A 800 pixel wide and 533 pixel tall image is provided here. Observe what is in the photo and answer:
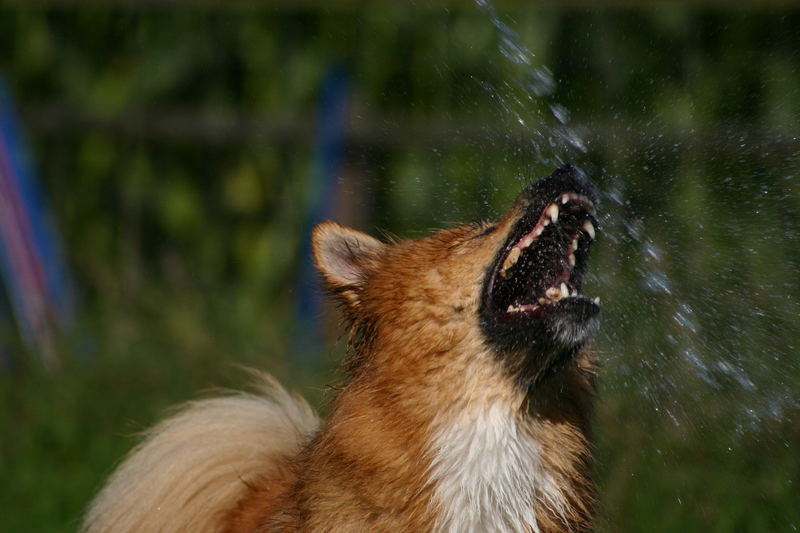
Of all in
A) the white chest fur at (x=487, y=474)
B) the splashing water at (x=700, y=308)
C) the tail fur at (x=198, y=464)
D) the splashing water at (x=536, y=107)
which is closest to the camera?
the white chest fur at (x=487, y=474)

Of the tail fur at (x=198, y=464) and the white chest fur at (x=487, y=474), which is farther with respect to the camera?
the tail fur at (x=198, y=464)

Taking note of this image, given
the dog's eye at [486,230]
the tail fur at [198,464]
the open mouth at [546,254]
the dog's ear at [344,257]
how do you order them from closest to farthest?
the open mouth at [546,254] → the dog's eye at [486,230] → the dog's ear at [344,257] → the tail fur at [198,464]

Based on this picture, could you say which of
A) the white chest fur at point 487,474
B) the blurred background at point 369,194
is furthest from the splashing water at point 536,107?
the white chest fur at point 487,474

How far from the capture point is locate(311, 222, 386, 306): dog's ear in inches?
148

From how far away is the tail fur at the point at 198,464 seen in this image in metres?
3.96

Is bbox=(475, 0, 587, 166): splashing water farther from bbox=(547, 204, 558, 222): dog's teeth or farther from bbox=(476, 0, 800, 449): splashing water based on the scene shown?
bbox=(547, 204, 558, 222): dog's teeth

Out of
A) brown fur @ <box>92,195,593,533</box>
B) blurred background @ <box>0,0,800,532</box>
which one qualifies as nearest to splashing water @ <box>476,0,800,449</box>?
blurred background @ <box>0,0,800,532</box>

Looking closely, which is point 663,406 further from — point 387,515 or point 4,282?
point 4,282

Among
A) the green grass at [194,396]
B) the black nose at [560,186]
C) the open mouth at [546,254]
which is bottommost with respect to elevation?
the green grass at [194,396]

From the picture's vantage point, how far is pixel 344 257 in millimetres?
3801

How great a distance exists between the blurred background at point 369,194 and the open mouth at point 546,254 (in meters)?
0.73

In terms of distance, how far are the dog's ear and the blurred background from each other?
314 mm

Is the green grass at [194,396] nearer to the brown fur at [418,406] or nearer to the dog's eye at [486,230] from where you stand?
the brown fur at [418,406]

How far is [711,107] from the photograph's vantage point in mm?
6500
